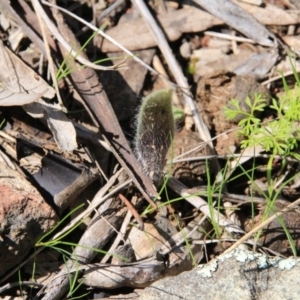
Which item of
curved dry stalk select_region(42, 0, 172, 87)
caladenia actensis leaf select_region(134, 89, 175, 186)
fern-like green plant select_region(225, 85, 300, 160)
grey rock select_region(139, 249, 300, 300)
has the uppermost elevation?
curved dry stalk select_region(42, 0, 172, 87)

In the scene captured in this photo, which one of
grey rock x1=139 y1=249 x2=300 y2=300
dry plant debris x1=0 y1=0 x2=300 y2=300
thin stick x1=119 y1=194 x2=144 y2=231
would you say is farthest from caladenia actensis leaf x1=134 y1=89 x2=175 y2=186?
grey rock x1=139 y1=249 x2=300 y2=300

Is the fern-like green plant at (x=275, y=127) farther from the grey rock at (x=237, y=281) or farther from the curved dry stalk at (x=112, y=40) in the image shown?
the grey rock at (x=237, y=281)

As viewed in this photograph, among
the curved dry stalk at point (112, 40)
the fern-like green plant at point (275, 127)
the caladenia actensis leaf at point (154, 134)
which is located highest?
the curved dry stalk at point (112, 40)

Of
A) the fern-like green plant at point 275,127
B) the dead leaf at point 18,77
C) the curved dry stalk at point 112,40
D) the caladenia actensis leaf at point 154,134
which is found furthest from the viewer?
the curved dry stalk at point 112,40

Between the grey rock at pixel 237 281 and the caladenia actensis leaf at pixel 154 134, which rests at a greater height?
the caladenia actensis leaf at pixel 154 134

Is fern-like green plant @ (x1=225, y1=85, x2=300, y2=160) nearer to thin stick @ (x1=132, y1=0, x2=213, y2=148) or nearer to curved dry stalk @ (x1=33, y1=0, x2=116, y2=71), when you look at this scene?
thin stick @ (x1=132, y1=0, x2=213, y2=148)

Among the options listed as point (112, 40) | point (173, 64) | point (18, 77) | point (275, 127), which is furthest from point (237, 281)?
point (18, 77)

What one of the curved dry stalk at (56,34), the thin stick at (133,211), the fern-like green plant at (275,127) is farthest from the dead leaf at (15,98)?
the fern-like green plant at (275,127)
